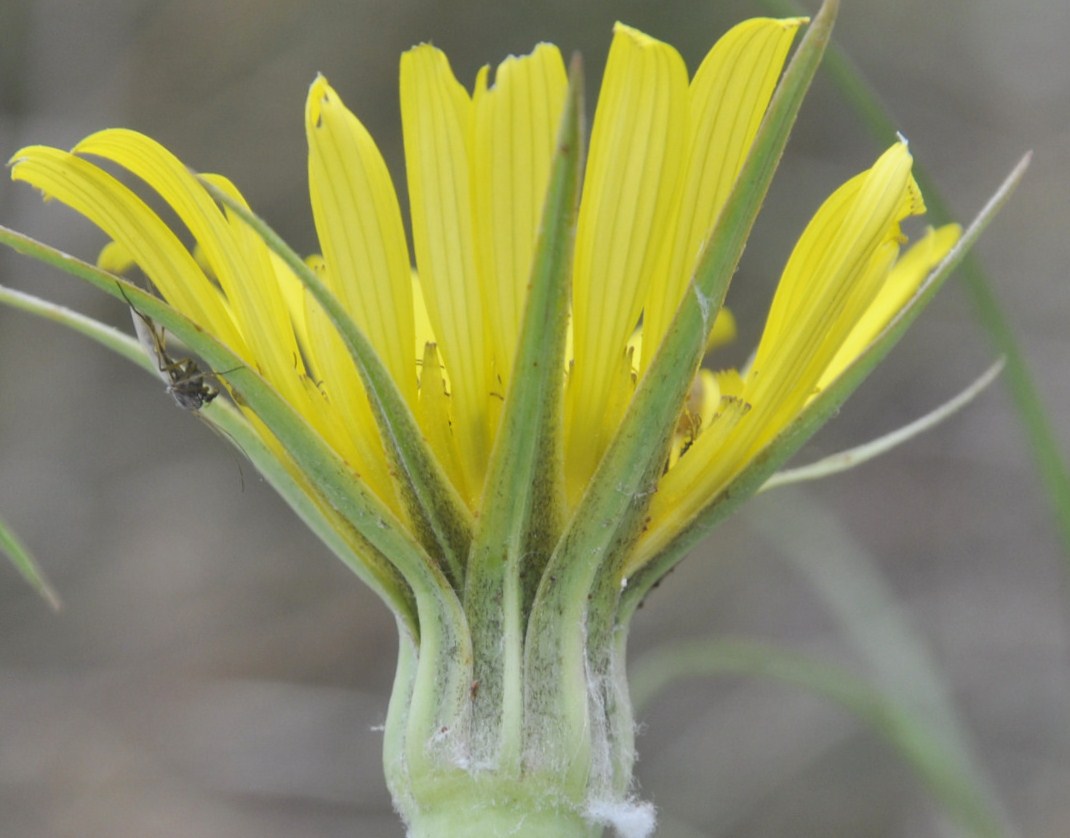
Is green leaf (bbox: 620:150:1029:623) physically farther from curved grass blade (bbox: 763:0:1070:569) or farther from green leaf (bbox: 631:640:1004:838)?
green leaf (bbox: 631:640:1004:838)

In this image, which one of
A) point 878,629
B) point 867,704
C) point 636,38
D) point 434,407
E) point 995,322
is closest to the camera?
point 636,38

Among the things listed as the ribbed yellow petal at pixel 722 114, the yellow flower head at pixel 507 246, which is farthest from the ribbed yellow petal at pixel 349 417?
the ribbed yellow petal at pixel 722 114

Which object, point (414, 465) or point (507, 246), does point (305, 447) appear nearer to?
point (414, 465)

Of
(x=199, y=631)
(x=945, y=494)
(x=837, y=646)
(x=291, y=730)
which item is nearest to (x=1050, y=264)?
(x=945, y=494)

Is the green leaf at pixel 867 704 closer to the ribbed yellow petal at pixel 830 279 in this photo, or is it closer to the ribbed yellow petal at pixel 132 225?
the ribbed yellow petal at pixel 830 279

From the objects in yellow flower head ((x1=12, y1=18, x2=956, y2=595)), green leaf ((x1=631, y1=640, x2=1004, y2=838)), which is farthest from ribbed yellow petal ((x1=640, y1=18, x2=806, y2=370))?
green leaf ((x1=631, y1=640, x2=1004, y2=838))

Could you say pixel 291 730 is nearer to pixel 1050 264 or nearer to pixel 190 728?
pixel 190 728

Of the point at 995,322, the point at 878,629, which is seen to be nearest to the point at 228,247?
the point at 995,322
